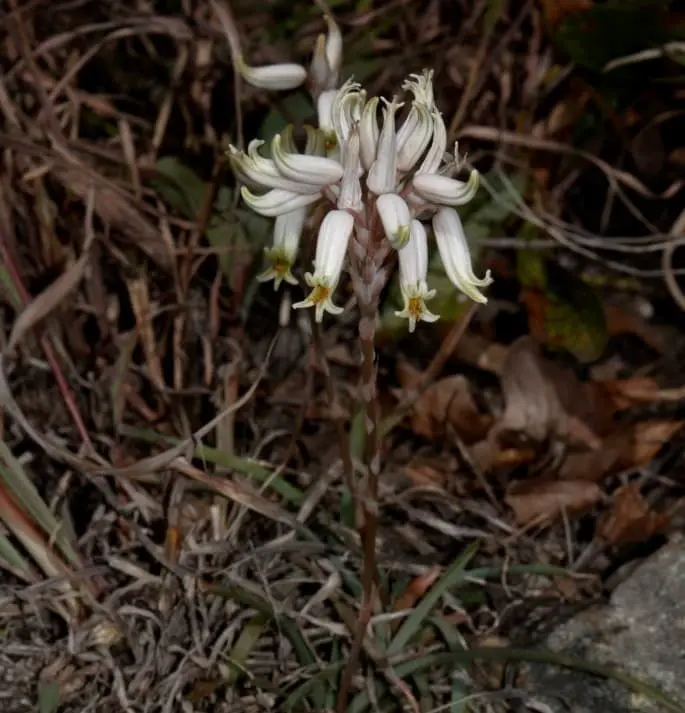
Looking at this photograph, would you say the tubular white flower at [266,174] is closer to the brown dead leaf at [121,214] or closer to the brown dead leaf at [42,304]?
the brown dead leaf at [42,304]

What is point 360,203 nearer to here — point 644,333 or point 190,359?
point 190,359

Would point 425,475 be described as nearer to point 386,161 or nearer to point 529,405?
point 529,405

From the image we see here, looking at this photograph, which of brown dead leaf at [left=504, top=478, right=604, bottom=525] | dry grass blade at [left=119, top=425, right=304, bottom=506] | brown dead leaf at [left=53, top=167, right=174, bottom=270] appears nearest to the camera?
dry grass blade at [left=119, top=425, right=304, bottom=506]

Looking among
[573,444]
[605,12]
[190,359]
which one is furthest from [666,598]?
[605,12]

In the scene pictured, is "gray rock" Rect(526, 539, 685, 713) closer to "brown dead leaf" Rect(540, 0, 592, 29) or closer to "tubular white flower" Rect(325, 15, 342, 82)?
"tubular white flower" Rect(325, 15, 342, 82)

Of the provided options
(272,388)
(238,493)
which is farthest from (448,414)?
(238,493)

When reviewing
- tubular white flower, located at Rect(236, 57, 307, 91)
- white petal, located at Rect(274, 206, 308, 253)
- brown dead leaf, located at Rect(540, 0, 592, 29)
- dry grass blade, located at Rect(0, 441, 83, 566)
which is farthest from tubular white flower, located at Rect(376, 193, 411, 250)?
brown dead leaf, located at Rect(540, 0, 592, 29)
